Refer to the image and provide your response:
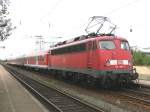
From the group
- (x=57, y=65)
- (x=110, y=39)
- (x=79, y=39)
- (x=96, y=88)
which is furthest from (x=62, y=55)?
(x=110, y=39)

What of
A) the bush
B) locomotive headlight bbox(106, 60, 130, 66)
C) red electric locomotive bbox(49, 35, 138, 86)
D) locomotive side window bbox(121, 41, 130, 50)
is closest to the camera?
red electric locomotive bbox(49, 35, 138, 86)

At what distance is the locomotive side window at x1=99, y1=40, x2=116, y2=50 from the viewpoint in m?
21.1

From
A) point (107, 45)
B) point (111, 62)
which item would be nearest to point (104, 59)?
point (111, 62)

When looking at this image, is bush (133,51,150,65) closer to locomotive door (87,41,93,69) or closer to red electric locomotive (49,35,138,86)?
red electric locomotive (49,35,138,86)

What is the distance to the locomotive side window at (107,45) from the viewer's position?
21.1 metres

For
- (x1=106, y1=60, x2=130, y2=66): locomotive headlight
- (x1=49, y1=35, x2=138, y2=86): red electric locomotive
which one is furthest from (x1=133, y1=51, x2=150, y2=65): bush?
(x1=106, y1=60, x2=130, y2=66): locomotive headlight

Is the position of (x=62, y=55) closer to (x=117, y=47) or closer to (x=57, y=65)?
(x=57, y=65)

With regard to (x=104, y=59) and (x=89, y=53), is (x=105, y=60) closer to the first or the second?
(x=104, y=59)

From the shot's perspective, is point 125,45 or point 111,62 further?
point 125,45

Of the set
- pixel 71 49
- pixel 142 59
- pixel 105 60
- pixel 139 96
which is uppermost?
pixel 71 49

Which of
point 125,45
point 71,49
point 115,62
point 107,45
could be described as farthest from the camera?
point 71,49

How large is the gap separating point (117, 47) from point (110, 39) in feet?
2.07

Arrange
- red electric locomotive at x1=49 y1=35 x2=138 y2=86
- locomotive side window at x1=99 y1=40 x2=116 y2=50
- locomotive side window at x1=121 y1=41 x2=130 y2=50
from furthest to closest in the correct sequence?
locomotive side window at x1=121 y1=41 x2=130 y2=50 → locomotive side window at x1=99 y1=40 x2=116 y2=50 → red electric locomotive at x1=49 y1=35 x2=138 y2=86

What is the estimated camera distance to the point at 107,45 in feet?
69.8
